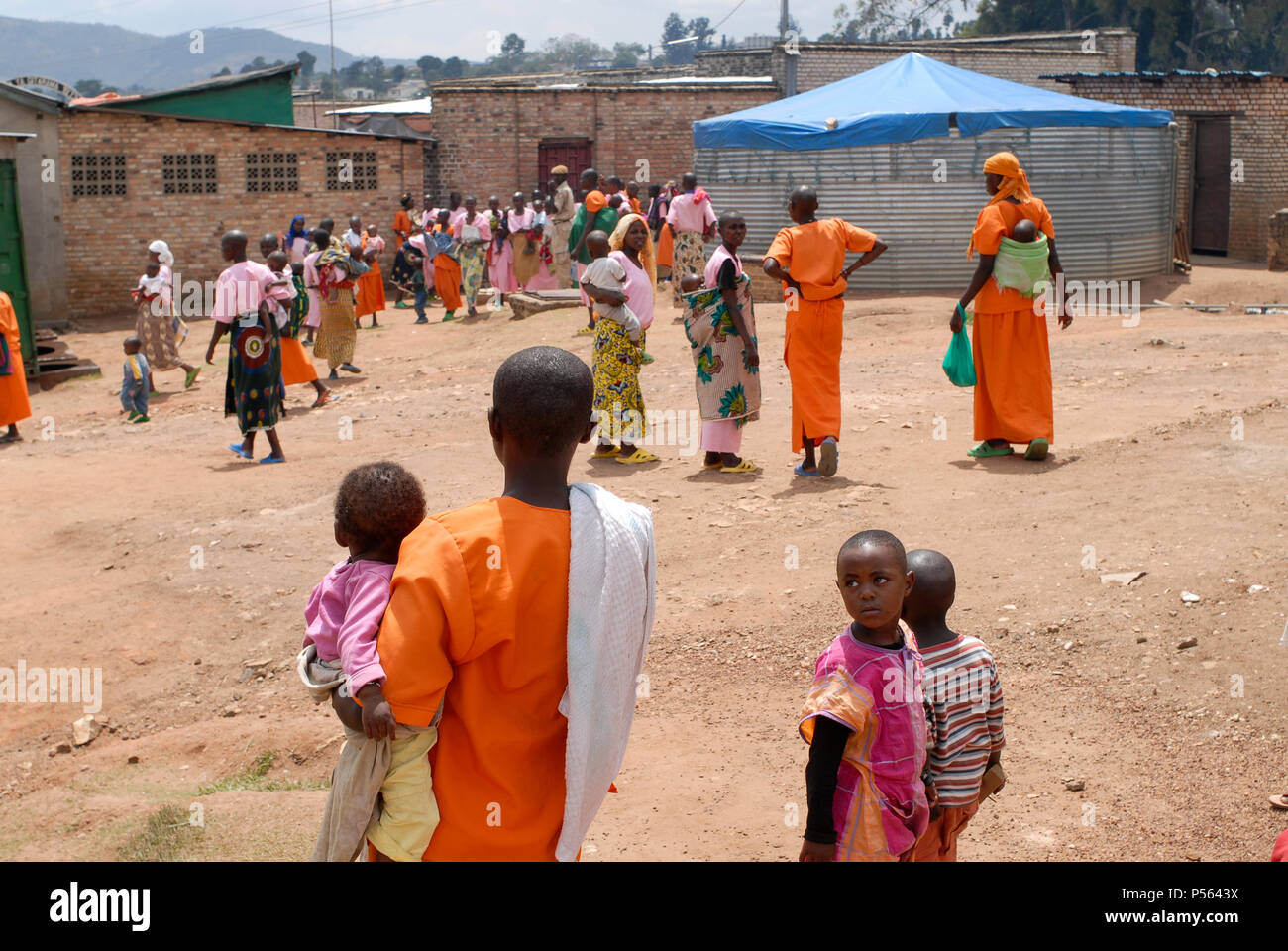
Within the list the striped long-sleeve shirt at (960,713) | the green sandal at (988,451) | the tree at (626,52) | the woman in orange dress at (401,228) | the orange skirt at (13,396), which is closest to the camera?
the striped long-sleeve shirt at (960,713)

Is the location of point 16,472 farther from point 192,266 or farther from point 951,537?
point 192,266

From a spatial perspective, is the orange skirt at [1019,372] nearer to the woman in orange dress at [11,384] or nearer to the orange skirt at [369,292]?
the woman in orange dress at [11,384]

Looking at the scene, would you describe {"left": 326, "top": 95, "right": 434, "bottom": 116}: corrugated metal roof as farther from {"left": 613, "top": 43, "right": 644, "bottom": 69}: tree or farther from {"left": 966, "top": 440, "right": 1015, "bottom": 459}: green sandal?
{"left": 613, "top": 43, "right": 644, "bottom": 69}: tree

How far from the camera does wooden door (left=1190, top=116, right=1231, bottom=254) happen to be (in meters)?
21.1

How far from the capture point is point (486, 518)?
2.30 meters

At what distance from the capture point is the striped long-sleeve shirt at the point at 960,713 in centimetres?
273

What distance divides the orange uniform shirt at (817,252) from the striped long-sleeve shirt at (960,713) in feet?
16.3

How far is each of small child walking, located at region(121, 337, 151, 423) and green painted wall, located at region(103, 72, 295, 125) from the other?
13.8 m

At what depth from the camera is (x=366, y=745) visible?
2.36 m

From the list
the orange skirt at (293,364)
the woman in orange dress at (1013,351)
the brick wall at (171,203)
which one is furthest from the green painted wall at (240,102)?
the woman in orange dress at (1013,351)

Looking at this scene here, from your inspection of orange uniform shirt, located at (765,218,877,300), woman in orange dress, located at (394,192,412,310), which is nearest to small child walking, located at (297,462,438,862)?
orange uniform shirt, located at (765,218,877,300)
